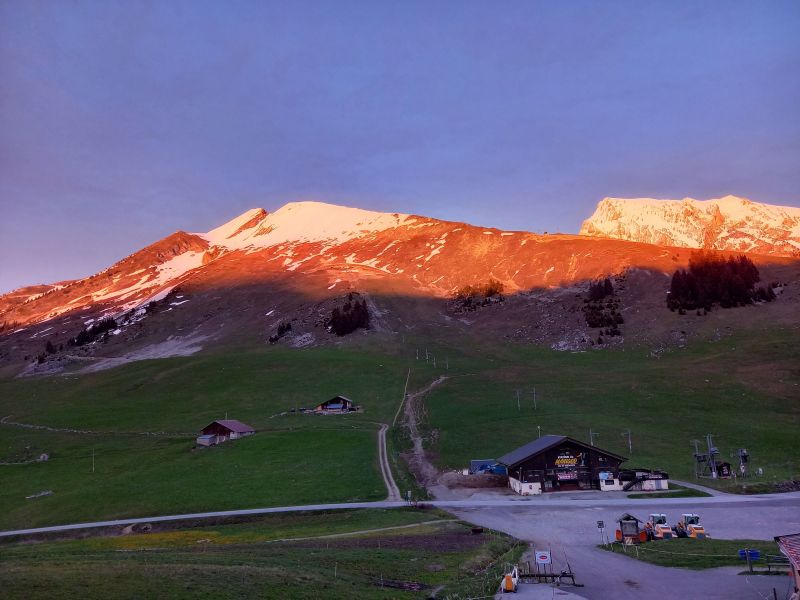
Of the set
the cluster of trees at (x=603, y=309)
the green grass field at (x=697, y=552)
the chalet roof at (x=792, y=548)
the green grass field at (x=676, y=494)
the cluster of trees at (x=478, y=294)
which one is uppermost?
the cluster of trees at (x=478, y=294)

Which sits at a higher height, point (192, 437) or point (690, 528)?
point (192, 437)

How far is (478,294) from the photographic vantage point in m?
187

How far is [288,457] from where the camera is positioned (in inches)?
3147

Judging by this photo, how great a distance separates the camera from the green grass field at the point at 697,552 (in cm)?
3198

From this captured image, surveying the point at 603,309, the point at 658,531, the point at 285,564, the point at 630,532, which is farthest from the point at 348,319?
the point at 285,564

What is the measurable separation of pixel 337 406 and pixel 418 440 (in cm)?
2718

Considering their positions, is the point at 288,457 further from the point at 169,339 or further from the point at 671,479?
the point at 169,339

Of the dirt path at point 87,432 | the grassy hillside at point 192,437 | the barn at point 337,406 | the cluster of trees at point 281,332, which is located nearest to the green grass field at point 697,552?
the grassy hillside at point 192,437

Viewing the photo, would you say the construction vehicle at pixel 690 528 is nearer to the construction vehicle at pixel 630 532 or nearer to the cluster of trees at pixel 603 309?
the construction vehicle at pixel 630 532

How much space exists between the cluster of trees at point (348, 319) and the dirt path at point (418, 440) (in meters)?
46.3

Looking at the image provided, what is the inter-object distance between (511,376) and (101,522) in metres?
81.7

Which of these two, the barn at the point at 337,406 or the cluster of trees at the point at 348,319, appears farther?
the cluster of trees at the point at 348,319

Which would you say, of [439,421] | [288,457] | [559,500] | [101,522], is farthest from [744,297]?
[101,522]

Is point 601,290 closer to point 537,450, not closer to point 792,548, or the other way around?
point 537,450
